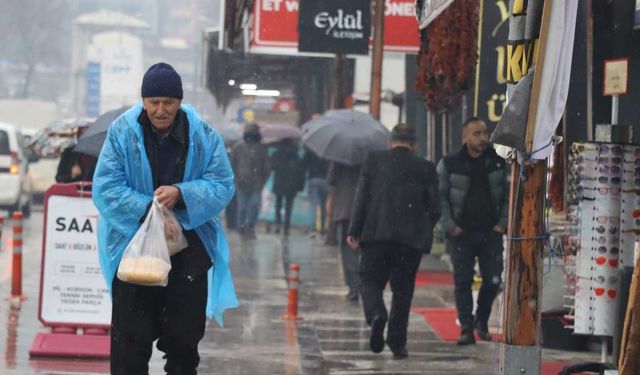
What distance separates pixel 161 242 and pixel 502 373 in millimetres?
2015

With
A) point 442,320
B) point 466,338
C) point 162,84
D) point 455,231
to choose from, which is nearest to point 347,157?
point 442,320

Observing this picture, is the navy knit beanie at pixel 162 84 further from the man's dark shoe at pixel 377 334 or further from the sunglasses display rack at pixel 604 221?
the man's dark shoe at pixel 377 334

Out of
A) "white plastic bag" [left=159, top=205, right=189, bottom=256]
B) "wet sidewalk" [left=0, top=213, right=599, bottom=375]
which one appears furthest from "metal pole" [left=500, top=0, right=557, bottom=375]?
"wet sidewalk" [left=0, top=213, right=599, bottom=375]

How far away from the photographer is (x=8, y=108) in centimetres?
4378

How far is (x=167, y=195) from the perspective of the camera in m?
6.52

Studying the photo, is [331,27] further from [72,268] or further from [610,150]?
[610,150]

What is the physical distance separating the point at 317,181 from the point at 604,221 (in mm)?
17126

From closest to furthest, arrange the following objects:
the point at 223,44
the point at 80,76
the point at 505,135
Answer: the point at 505,135
the point at 223,44
the point at 80,76

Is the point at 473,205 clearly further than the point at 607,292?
Yes

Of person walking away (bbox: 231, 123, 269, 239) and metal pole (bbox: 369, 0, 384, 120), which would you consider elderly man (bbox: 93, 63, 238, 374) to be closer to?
metal pole (bbox: 369, 0, 384, 120)

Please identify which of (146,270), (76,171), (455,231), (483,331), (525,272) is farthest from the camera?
(76,171)

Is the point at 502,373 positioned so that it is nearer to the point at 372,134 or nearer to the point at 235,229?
the point at 372,134

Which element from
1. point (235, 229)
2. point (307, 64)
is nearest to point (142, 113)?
point (235, 229)

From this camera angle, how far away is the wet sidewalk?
9914 millimetres
